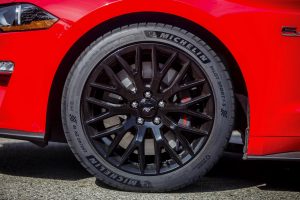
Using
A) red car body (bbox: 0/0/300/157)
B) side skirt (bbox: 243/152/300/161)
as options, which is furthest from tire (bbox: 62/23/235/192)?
A: side skirt (bbox: 243/152/300/161)

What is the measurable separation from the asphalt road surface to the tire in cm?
11

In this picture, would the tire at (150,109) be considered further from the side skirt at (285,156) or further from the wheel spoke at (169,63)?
the side skirt at (285,156)

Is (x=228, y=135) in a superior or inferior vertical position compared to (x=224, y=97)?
inferior

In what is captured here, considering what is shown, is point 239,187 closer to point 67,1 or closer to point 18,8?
point 67,1

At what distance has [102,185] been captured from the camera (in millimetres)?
2869

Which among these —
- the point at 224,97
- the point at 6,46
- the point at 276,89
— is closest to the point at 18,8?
the point at 6,46

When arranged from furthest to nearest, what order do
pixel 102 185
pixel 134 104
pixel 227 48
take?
pixel 102 185 < pixel 134 104 < pixel 227 48

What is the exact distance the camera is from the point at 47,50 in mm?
2670

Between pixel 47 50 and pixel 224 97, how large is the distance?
958 mm

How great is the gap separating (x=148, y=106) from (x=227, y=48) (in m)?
0.51

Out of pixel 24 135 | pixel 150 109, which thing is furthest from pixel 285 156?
pixel 24 135

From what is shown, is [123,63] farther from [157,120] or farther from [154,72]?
[157,120]

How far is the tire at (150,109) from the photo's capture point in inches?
106

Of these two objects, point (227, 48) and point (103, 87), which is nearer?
point (227, 48)
